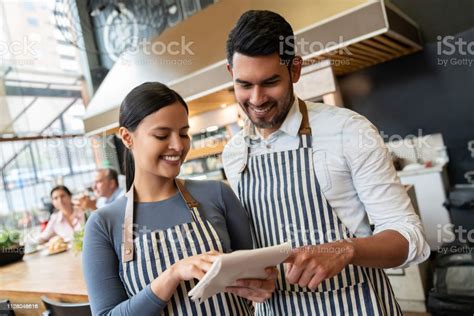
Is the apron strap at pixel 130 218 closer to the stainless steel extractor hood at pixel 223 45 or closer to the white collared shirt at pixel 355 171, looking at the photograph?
the white collared shirt at pixel 355 171

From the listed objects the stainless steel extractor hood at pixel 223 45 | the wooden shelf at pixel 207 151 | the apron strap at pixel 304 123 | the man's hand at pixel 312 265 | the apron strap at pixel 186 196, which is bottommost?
the man's hand at pixel 312 265

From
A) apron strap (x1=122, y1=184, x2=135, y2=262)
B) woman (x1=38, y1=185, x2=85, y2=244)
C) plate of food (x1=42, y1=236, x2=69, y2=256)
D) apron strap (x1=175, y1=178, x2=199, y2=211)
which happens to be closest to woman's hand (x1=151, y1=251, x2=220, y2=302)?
apron strap (x1=122, y1=184, x2=135, y2=262)

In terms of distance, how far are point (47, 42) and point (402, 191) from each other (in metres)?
6.95

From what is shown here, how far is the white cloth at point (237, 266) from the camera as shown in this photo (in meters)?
0.75

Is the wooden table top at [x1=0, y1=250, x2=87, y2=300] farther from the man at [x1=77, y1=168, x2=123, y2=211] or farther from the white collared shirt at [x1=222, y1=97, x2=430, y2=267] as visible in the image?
the white collared shirt at [x1=222, y1=97, x2=430, y2=267]

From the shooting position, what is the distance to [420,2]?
3.96 metres

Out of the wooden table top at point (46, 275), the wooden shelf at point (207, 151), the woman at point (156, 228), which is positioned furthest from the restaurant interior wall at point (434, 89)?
the woman at point (156, 228)

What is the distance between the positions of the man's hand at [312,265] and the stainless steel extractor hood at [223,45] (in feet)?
7.82

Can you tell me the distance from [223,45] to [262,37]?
2877 millimetres

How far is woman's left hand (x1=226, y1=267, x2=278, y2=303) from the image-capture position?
911mm

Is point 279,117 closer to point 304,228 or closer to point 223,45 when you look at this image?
point 304,228

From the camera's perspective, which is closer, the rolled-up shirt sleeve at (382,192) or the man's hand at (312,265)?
the man's hand at (312,265)

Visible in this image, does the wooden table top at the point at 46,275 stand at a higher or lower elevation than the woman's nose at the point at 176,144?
lower

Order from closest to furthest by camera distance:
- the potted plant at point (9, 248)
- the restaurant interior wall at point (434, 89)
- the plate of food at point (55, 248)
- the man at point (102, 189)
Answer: the potted plant at point (9, 248)
the plate of food at point (55, 248)
the restaurant interior wall at point (434, 89)
the man at point (102, 189)
